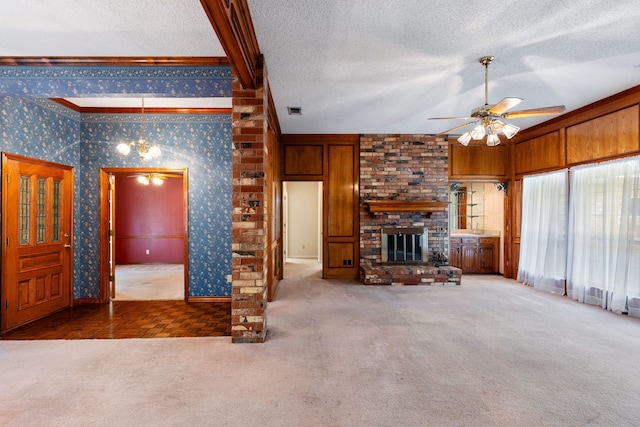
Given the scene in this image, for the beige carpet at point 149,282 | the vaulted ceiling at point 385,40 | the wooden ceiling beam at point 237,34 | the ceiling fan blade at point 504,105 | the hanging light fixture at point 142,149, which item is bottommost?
the beige carpet at point 149,282

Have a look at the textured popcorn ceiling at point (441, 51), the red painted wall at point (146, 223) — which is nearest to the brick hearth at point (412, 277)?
the textured popcorn ceiling at point (441, 51)

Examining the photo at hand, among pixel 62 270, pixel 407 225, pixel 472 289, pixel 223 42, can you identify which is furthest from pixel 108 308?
pixel 472 289

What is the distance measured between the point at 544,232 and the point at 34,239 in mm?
7428

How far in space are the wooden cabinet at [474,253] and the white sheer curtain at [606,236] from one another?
1.69 m

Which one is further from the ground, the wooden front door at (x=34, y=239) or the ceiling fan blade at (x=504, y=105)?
the ceiling fan blade at (x=504, y=105)

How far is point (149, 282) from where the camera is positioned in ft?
18.7

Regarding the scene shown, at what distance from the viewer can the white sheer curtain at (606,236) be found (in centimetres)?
384

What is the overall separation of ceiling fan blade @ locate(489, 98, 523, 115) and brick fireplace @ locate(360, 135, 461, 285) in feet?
9.89

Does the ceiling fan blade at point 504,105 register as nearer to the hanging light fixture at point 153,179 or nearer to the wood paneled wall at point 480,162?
the wood paneled wall at point 480,162

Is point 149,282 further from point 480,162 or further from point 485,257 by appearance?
point 480,162

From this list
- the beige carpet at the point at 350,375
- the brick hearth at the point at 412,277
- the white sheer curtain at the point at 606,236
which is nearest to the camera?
the beige carpet at the point at 350,375

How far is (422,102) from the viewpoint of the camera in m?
4.27

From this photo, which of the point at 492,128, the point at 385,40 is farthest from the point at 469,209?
the point at 385,40

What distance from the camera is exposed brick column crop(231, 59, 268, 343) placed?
2.95 m
